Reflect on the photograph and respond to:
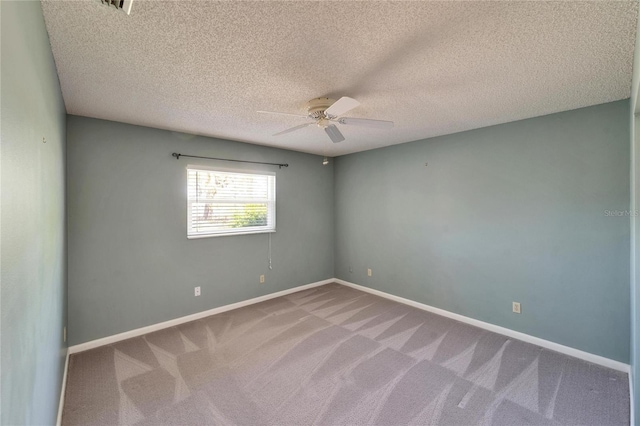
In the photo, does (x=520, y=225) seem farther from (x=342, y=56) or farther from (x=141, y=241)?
(x=141, y=241)

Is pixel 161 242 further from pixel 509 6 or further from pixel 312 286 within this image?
pixel 509 6

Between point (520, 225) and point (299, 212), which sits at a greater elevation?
point (299, 212)

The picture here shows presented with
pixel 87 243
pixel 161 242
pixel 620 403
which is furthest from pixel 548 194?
pixel 87 243

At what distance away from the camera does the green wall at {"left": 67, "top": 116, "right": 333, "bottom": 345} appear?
2871mm

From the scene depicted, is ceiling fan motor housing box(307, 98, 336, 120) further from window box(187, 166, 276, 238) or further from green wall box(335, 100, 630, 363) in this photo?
green wall box(335, 100, 630, 363)

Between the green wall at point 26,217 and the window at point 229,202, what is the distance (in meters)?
1.94

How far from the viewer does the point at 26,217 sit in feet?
3.63

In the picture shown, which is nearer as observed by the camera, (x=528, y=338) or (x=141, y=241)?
(x=528, y=338)

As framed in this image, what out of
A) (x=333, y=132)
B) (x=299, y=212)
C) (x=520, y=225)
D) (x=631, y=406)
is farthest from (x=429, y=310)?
(x=333, y=132)

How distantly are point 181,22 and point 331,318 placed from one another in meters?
3.32

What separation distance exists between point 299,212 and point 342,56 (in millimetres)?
3200

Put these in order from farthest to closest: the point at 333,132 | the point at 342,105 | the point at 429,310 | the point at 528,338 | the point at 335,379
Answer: the point at 429,310 → the point at 528,338 → the point at 333,132 → the point at 335,379 → the point at 342,105

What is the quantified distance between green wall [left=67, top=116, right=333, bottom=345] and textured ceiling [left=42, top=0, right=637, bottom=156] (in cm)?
44

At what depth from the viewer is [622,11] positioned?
1351mm
